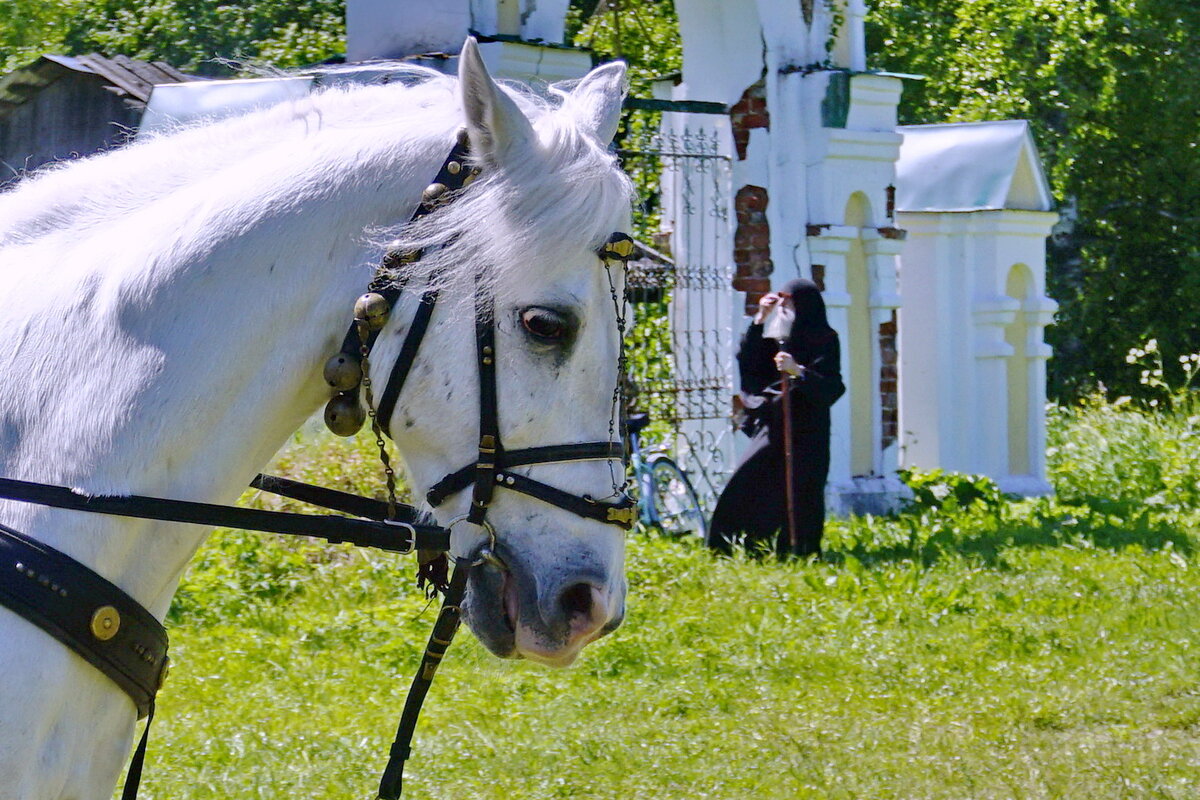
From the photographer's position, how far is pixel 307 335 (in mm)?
2539

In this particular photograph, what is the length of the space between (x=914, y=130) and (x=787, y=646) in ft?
28.2

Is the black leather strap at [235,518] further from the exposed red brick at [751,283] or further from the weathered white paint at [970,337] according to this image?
the weathered white paint at [970,337]

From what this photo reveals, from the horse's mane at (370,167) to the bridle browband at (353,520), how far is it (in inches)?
2.1

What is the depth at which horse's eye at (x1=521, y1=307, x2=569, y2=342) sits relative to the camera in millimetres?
2525

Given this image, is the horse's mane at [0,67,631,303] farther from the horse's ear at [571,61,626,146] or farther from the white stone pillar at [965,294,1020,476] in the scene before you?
the white stone pillar at [965,294,1020,476]

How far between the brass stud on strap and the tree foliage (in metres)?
20.2

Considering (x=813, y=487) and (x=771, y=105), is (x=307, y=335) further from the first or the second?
(x=771, y=105)

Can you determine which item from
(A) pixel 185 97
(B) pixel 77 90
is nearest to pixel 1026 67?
(B) pixel 77 90

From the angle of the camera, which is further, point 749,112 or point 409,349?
point 749,112

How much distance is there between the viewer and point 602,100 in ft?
9.34

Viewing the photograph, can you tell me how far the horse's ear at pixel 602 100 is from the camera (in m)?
2.78

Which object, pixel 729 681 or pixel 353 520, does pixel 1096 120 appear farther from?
pixel 353 520

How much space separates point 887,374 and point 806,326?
2.32m

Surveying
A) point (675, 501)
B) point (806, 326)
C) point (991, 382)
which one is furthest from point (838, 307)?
point (991, 382)
